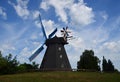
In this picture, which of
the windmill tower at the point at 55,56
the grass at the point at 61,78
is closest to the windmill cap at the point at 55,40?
the windmill tower at the point at 55,56

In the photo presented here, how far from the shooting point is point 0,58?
188 ft

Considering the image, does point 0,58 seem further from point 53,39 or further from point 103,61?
point 103,61

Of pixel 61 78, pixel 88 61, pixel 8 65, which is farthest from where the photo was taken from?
pixel 88 61

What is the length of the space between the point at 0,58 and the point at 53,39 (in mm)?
13889

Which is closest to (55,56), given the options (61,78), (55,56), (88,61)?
(55,56)


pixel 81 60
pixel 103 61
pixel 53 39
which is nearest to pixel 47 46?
pixel 53 39

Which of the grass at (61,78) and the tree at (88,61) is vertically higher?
the tree at (88,61)

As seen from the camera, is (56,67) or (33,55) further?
(33,55)

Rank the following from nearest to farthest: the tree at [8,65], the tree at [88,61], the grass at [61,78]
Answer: the grass at [61,78] < the tree at [8,65] < the tree at [88,61]

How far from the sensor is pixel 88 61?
74188 millimetres

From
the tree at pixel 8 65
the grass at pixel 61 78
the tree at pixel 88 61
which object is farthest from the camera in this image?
the tree at pixel 88 61

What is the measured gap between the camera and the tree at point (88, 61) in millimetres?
73562

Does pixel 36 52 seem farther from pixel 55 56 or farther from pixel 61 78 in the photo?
pixel 61 78

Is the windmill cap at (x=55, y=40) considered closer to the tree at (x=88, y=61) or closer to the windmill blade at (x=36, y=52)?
the windmill blade at (x=36, y=52)
